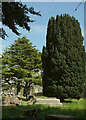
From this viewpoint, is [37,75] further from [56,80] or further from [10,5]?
[10,5]

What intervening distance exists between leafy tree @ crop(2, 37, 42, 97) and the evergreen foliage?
4.00 meters

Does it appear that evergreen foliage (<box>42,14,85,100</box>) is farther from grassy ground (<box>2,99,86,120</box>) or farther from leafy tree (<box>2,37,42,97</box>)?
leafy tree (<box>2,37,42,97</box>)

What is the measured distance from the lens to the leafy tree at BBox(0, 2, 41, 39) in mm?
4348

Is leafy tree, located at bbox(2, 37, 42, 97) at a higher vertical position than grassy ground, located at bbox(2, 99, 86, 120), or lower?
higher

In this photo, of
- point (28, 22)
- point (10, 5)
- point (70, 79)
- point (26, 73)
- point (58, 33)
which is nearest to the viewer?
point (10, 5)

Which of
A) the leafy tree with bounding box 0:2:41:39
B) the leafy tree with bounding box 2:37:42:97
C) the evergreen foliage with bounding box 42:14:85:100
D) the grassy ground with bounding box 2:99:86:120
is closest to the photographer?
the grassy ground with bounding box 2:99:86:120

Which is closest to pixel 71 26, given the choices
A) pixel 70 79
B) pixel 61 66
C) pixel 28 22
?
pixel 61 66

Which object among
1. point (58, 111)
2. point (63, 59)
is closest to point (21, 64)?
point (63, 59)

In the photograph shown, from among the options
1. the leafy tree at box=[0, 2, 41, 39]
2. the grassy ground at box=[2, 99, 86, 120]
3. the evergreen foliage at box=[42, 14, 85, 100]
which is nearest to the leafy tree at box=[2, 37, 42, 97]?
the evergreen foliage at box=[42, 14, 85, 100]

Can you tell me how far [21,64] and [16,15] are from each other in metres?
9.71

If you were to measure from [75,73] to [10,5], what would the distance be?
5.84 meters

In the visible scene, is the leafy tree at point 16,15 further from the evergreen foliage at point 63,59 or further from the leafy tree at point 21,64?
the leafy tree at point 21,64

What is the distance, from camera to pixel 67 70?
8617 mm

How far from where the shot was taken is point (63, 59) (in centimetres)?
889
